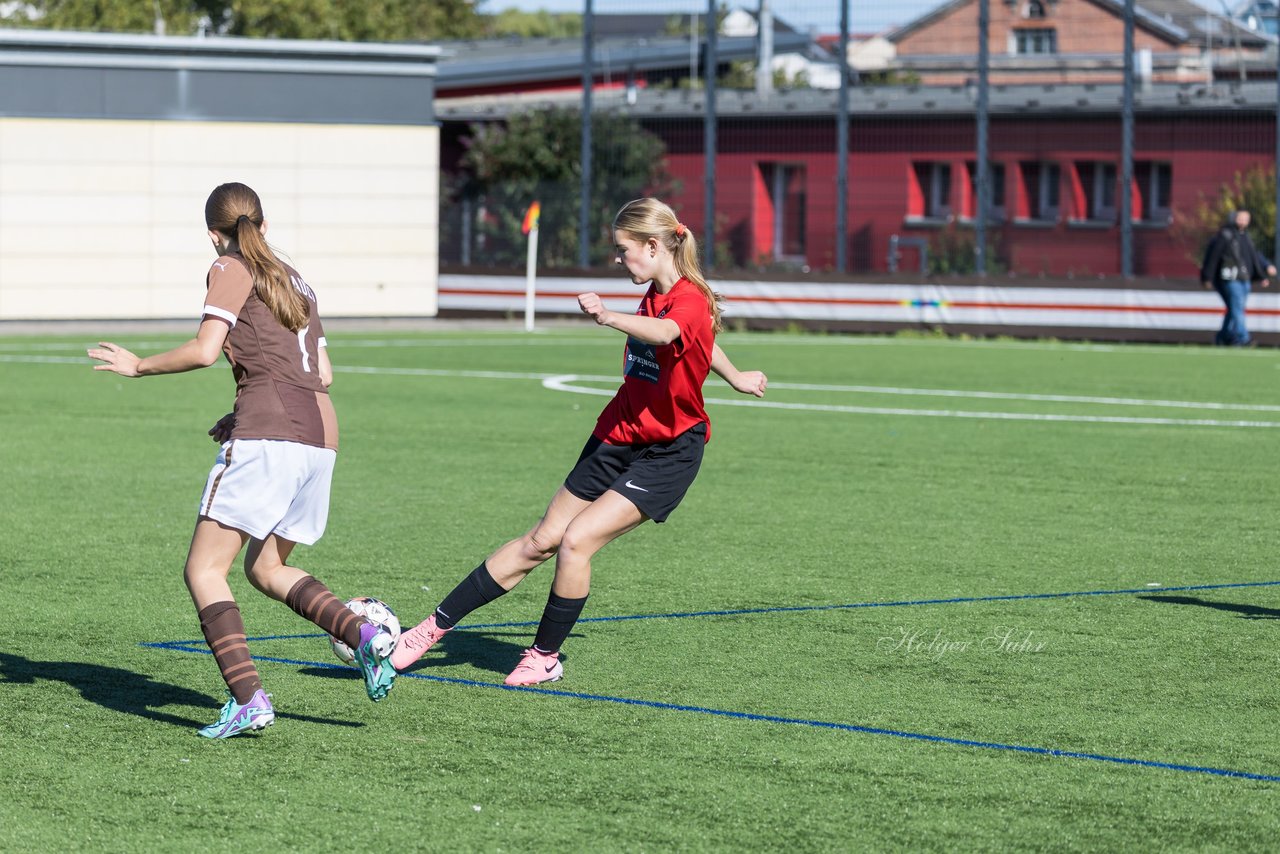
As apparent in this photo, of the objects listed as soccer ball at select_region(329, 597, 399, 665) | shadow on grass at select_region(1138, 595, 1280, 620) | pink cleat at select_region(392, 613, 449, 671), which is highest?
soccer ball at select_region(329, 597, 399, 665)

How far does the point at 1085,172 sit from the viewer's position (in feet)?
128

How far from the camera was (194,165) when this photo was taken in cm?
3306

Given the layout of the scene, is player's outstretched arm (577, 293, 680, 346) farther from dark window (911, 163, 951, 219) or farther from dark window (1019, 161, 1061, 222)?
dark window (1019, 161, 1061, 222)

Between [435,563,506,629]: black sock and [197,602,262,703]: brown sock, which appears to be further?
[435,563,506,629]: black sock

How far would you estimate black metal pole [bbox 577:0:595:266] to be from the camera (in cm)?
3369

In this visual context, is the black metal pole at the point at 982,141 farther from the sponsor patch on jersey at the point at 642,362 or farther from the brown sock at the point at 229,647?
the brown sock at the point at 229,647

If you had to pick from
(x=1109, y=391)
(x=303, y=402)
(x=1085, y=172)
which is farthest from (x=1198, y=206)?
(x=303, y=402)

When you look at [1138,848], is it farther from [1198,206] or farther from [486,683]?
[1198,206]

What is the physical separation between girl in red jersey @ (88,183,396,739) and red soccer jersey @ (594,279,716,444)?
1.18m

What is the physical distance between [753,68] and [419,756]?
164 feet

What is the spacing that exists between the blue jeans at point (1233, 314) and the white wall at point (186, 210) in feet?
47.0

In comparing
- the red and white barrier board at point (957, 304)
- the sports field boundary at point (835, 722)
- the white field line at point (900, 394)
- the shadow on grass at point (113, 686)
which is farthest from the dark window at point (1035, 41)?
the shadow on grass at point (113, 686)

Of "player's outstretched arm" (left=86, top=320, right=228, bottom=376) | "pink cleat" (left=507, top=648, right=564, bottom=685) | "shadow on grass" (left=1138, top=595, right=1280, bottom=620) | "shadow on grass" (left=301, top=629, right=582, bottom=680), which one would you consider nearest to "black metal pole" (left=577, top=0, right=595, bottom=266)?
"shadow on grass" (left=1138, top=595, right=1280, bottom=620)

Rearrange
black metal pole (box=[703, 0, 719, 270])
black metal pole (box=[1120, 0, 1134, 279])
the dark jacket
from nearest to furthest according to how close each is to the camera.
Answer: the dark jacket
black metal pole (box=[1120, 0, 1134, 279])
black metal pole (box=[703, 0, 719, 270])
